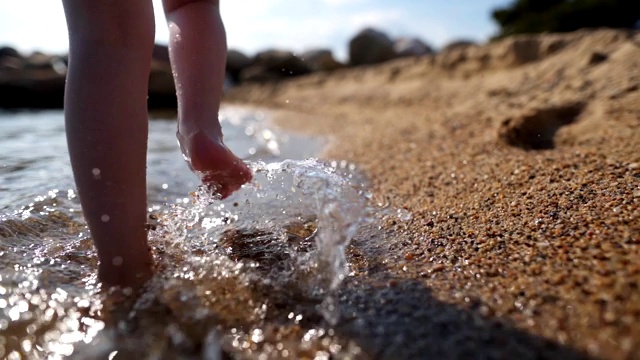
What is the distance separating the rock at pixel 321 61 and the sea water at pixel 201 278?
518 inches

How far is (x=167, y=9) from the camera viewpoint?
1492mm

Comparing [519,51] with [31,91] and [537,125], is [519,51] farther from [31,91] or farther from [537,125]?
[31,91]

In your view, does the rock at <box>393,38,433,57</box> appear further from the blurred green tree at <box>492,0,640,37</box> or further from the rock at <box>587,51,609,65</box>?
the rock at <box>587,51,609,65</box>

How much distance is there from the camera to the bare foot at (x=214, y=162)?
4.18 feet

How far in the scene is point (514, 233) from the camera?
1275 mm

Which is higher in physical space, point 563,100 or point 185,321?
point 563,100

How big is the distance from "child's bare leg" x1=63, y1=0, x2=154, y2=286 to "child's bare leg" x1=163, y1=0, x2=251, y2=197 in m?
0.18

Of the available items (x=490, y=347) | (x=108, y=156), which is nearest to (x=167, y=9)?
(x=108, y=156)

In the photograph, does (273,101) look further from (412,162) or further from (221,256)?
(221,256)

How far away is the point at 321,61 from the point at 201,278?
14.2m

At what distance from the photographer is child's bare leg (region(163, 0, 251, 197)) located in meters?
1.29

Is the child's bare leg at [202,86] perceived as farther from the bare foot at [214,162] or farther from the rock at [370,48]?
the rock at [370,48]

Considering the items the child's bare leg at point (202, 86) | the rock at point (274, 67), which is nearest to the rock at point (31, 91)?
the rock at point (274, 67)

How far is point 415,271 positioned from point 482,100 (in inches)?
131
